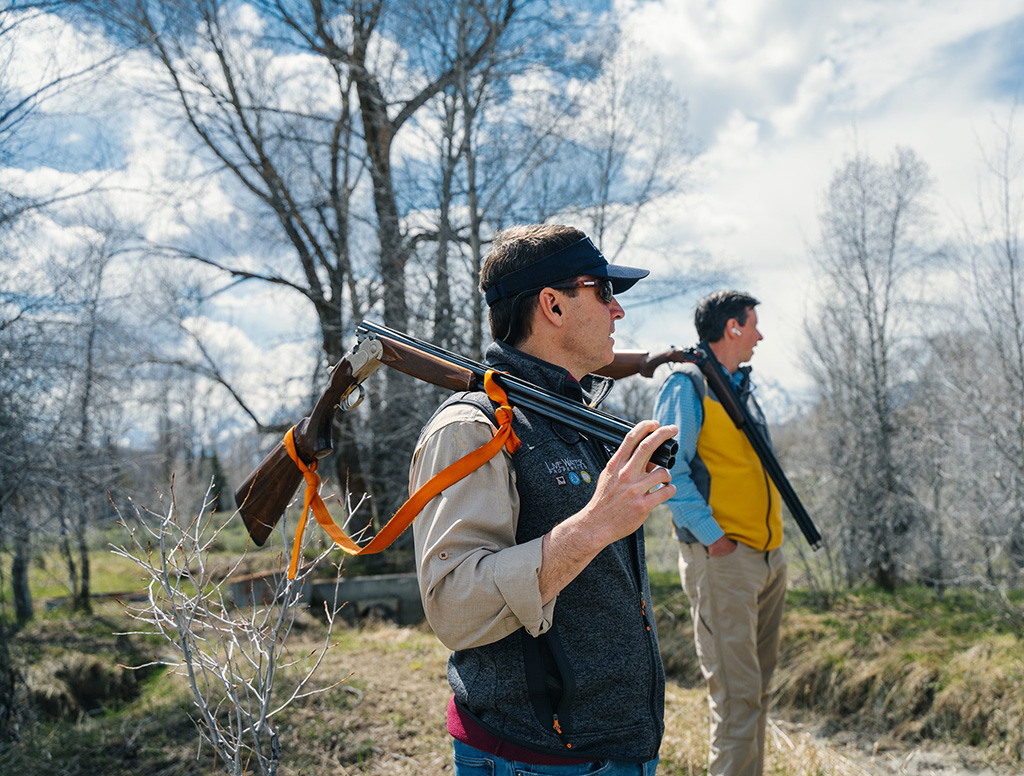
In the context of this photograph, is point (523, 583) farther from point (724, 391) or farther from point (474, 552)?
point (724, 391)

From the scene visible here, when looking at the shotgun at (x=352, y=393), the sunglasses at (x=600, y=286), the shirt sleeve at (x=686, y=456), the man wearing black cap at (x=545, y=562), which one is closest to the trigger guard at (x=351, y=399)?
the shotgun at (x=352, y=393)

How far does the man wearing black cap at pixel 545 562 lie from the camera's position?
1526 mm

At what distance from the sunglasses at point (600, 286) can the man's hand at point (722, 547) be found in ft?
6.44

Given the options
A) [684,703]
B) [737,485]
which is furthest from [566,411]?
[684,703]

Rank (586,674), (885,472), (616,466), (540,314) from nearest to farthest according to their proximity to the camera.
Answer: (616,466) → (586,674) → (540,314) → (885,472)

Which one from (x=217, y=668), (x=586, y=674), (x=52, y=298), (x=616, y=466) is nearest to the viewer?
(x=616, y=466)

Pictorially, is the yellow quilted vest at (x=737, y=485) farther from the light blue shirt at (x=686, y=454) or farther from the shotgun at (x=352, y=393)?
the shotgun at (x=352, y=393)

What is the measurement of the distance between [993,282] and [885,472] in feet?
11.8

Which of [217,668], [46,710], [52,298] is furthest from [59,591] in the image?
[217,668]

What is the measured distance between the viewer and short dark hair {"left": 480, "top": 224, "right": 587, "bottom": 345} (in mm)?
1991

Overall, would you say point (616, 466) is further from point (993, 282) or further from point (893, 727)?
point (993, 282)

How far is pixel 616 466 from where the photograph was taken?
1.52 m

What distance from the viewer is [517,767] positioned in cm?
170

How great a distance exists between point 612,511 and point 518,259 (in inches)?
32.6
